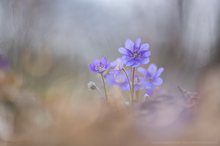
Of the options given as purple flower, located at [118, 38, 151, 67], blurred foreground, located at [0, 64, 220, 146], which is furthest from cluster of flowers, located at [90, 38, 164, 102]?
blurred foreground, located at [0, 64, 220, 146]

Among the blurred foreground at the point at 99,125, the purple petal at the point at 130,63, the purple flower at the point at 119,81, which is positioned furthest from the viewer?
the purple flower at the point at 119,81

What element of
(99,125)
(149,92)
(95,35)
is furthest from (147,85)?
(95,35)

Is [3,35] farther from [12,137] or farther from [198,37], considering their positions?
[198,37]

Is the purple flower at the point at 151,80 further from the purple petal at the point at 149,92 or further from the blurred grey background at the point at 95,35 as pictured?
the blurred grey background at the point at 95,35

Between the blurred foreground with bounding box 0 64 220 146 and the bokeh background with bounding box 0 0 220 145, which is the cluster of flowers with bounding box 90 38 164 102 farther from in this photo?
the blurred foreground with bounding box 0 64 220 146

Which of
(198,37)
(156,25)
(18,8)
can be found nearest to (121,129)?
(18,8)

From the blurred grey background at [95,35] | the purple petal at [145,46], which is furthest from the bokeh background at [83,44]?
the purple petal at [145,46]
